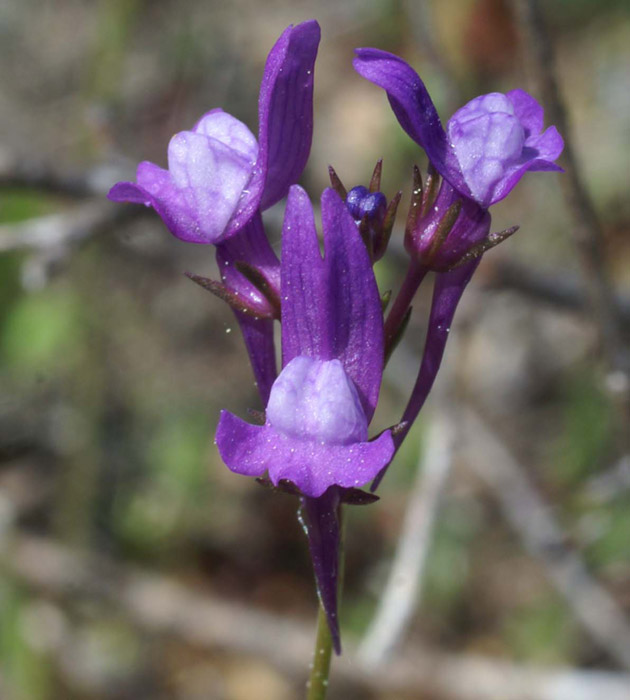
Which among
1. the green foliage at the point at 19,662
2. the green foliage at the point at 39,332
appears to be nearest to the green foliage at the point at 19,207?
the green foliage at the point at 39,332

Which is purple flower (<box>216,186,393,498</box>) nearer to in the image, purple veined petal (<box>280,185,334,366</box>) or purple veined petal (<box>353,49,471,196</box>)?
purple veined petal (<box>280,185,334,366</box>)

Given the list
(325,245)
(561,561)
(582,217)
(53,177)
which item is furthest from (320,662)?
(561,561)

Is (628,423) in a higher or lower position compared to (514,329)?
lower

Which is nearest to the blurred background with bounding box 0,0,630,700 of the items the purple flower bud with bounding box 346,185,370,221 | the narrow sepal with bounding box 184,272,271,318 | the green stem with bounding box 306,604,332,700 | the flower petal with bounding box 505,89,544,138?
the flower petal with bounding box 505,89,544,138

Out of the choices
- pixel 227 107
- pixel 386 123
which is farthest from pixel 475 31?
pixel 227 107

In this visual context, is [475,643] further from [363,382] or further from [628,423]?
[363,382]

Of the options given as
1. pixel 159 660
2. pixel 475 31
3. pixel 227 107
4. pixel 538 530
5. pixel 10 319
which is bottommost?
pixel 159 660

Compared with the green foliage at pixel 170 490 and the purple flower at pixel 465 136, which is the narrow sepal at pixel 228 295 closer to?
the purple flower at pixel 465 136
